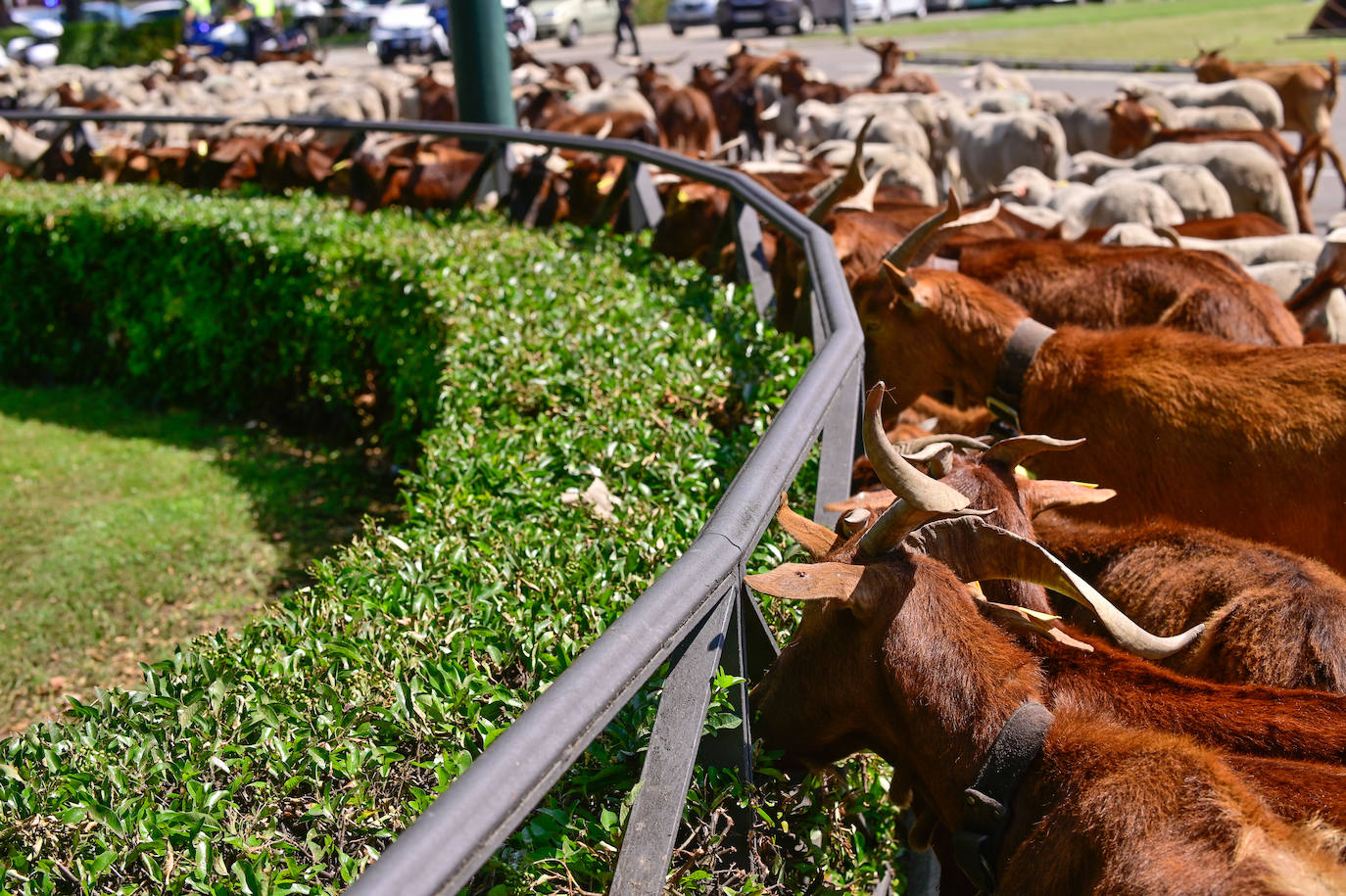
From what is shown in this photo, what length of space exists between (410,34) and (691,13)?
11.3 metres

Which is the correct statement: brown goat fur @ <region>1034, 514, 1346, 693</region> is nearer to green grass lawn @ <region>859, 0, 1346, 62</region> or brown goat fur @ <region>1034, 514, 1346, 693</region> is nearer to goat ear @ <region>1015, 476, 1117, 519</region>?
goat ear @ <region>1015, 476, 1117, 519</region>

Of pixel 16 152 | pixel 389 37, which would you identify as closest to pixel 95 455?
pixel 16 152

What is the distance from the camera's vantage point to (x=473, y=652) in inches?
118

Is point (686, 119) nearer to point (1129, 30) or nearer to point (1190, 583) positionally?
point (1190, 583)

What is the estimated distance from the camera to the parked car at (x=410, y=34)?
40.2 meters

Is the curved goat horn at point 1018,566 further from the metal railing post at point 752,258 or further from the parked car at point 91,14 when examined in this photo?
the parked car at point 91,14

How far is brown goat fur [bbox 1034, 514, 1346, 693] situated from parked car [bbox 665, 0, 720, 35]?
4473 centimetres

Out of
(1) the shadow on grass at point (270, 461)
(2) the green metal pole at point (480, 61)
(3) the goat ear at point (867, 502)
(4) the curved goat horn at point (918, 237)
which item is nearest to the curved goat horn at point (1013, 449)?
(3) the goat ear at point (867, 502)

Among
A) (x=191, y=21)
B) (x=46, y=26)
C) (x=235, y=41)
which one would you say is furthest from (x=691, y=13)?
(x=46, y=26)

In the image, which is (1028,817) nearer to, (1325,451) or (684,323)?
(1325,451)

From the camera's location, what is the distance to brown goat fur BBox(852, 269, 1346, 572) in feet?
14.6

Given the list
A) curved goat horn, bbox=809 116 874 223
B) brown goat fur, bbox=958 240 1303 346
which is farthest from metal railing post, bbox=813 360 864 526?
curved goat horn, bbox=809 116 874 223

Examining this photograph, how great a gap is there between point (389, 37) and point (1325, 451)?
40107mm

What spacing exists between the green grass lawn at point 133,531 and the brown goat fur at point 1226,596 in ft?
13.5
